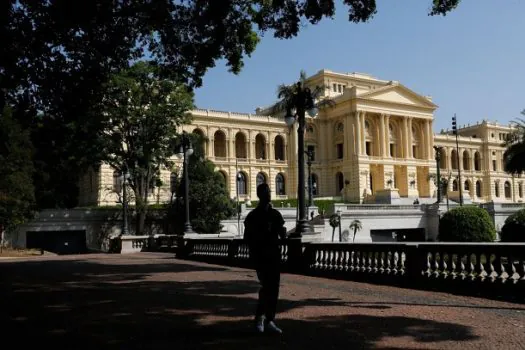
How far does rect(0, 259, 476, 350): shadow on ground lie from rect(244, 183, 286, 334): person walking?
0.26 metres

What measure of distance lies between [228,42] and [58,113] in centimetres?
503

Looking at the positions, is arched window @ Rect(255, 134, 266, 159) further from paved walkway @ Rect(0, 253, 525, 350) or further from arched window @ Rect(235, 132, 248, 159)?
paved walkway @ Rect(0, 253, 525, 350)

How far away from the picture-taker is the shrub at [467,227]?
99.5 feet

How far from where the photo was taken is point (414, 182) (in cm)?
7969

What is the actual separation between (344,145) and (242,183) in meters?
15.9

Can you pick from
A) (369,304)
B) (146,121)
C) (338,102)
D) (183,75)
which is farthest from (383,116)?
(369,304)

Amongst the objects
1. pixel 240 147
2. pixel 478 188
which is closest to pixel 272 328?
pixel 240 147

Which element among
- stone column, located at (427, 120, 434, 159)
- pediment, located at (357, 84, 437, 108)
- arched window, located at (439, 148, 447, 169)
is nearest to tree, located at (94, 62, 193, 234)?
pediment, located at (357, 84, 437, 108)

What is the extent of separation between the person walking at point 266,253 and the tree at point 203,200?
32284 millimetres

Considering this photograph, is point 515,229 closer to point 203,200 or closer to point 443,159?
point 203,200

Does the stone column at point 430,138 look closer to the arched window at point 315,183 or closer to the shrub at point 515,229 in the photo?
the arched window at point 315,183

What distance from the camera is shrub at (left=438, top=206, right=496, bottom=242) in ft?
99.5

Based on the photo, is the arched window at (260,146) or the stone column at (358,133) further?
the arched window at (260,146)

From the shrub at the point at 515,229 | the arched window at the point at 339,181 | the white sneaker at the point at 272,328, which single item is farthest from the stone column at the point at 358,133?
the white sneaker at the point at 272,328
